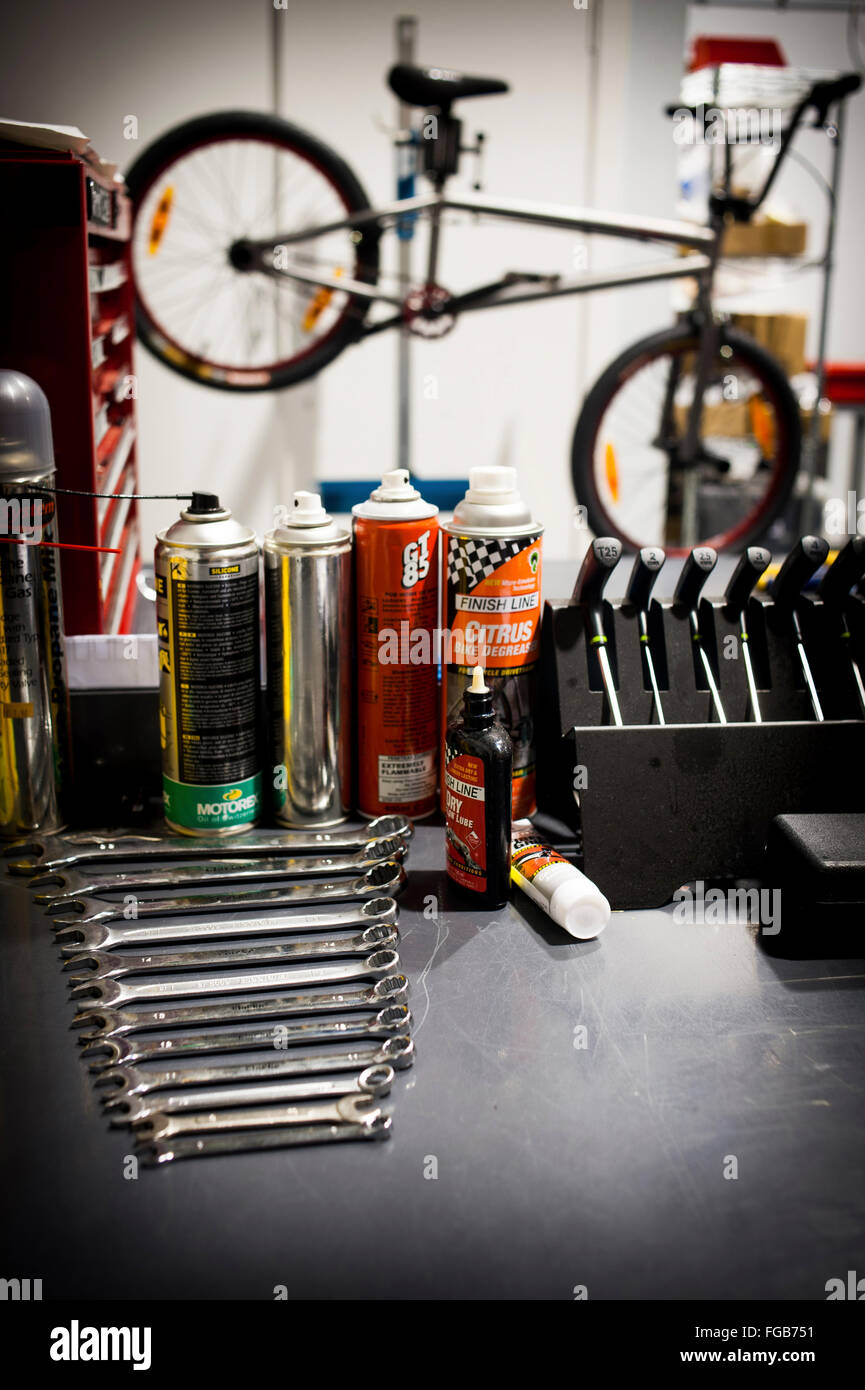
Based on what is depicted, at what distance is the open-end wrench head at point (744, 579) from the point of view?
111 cm

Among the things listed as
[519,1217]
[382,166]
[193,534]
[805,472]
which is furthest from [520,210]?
[519,1217]

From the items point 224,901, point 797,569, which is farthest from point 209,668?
point 797,569

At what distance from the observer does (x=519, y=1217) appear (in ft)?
2.23

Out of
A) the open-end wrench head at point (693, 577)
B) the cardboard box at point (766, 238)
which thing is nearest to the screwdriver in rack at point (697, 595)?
the open-end wrench head at point (693, 577)

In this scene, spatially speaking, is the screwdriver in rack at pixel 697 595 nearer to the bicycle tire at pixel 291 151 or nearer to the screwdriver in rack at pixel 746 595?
the screwdriver in rack at pixel 746 595

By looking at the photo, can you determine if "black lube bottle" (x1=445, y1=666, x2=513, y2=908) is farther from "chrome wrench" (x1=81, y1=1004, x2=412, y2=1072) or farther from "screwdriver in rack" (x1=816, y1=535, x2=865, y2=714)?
"screwdriver in rack" (x1=816, y1=535, x2=865, y2=714)

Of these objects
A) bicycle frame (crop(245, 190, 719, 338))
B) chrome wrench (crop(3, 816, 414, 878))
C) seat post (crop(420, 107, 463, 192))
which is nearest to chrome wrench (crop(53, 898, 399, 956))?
chrome wrench (crop(3, 816, 414, 878))

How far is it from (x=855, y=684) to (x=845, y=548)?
0.13 metres

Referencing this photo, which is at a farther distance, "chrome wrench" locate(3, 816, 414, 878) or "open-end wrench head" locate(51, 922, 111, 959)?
"chrome wrench" locate(3, 816, 414, 878)

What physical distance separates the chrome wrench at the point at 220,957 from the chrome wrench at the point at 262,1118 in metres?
0.17

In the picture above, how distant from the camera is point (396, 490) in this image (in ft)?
3.60

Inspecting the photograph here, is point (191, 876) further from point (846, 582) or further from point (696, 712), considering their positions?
point (846, 582)

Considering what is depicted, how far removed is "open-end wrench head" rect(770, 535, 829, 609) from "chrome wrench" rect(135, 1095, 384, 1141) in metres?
0.66

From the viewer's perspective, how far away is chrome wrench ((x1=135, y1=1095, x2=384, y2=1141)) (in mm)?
741
